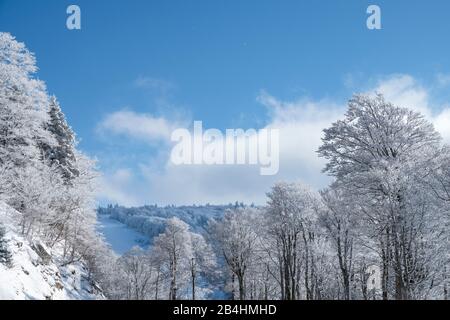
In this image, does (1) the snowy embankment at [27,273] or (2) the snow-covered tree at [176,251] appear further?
(2) the snow-covered tree at [176,251]

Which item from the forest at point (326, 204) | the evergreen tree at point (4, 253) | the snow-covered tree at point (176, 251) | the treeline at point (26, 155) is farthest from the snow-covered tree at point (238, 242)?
the evergreen tree at point (4, 253)

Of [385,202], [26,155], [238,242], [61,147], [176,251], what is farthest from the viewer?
[176,251]

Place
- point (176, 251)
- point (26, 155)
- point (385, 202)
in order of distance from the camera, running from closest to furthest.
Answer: point (385, 202)
point (26, 155)
point (176, 251)

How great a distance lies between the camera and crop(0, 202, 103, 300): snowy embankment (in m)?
16.2

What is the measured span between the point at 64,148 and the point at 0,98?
1359 cm

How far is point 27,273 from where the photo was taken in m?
19.2

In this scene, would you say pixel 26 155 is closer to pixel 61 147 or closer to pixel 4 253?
pixel 61 147

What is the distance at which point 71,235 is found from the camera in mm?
37062

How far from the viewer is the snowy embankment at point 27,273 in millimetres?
16156

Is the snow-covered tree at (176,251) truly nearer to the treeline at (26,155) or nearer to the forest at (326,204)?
the forest at (326,204)

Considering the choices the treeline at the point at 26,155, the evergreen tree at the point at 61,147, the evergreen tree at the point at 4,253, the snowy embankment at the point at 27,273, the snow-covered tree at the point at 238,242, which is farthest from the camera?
the snow-covered tree at the point at 238,242

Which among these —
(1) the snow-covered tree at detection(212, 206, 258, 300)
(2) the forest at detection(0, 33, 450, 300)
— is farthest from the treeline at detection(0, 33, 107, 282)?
(1) the snow-covered tree at detection(212, 206, 258, 300)

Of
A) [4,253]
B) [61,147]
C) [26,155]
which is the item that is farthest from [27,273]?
[61,147]
